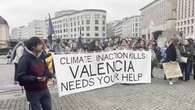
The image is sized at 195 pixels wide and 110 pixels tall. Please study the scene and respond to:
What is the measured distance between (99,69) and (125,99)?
1101 mm

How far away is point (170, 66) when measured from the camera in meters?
10.9

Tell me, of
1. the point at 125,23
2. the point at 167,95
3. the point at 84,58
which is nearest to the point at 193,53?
the point at 167,95

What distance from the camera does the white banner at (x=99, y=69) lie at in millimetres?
7199

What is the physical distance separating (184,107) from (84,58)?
9.19 ft

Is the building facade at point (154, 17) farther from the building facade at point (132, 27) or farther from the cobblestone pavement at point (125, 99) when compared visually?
the cobblestone pavement at point (125, 99)

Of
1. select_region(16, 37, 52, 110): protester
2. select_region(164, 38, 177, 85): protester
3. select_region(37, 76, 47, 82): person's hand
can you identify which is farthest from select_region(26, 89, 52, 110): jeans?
select_region(164, 38, 177, 85): protester

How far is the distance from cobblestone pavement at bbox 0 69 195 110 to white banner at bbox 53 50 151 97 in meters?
0.34

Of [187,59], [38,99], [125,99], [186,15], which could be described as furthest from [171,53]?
[186,15]

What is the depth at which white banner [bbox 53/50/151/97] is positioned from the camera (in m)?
7.20

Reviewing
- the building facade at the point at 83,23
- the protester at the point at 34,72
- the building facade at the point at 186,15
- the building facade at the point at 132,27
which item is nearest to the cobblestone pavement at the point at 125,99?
the protester at the point at 34,72

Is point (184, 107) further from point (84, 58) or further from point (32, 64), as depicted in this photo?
point (32, 64)

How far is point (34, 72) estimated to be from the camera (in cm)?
455

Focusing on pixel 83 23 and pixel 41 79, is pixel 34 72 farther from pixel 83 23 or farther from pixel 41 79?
pixel 83 23

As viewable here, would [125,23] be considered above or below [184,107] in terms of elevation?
above
